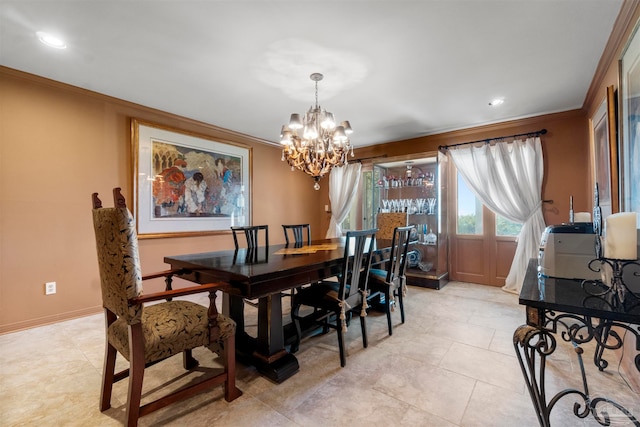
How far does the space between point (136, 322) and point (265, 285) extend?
0.66 m

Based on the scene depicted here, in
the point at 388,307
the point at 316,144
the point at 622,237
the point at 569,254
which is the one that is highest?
the point at 316,144

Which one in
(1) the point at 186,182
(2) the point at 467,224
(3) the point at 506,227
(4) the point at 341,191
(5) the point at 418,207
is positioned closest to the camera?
(1) the point at 186,182

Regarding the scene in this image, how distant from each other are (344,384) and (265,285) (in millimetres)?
880

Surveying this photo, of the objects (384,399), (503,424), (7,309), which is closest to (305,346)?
(384,399)

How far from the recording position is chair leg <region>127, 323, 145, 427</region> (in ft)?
4.45

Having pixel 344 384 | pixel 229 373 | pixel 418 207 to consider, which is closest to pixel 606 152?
pixel 418 207

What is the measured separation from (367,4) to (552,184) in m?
3.50

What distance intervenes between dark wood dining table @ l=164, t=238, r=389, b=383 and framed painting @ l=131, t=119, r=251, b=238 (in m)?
1.62

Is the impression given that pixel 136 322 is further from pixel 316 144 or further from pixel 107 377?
pixel 316 144

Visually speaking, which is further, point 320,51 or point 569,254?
point 320,51

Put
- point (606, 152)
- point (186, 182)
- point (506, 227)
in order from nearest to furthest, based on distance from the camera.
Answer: point (606, 152)
point (186, 182)
point (506, 227)

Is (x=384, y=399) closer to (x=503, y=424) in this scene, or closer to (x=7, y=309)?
(x=503, y=424)

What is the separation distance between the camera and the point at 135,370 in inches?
53.5

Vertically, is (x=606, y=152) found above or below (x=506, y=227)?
above
